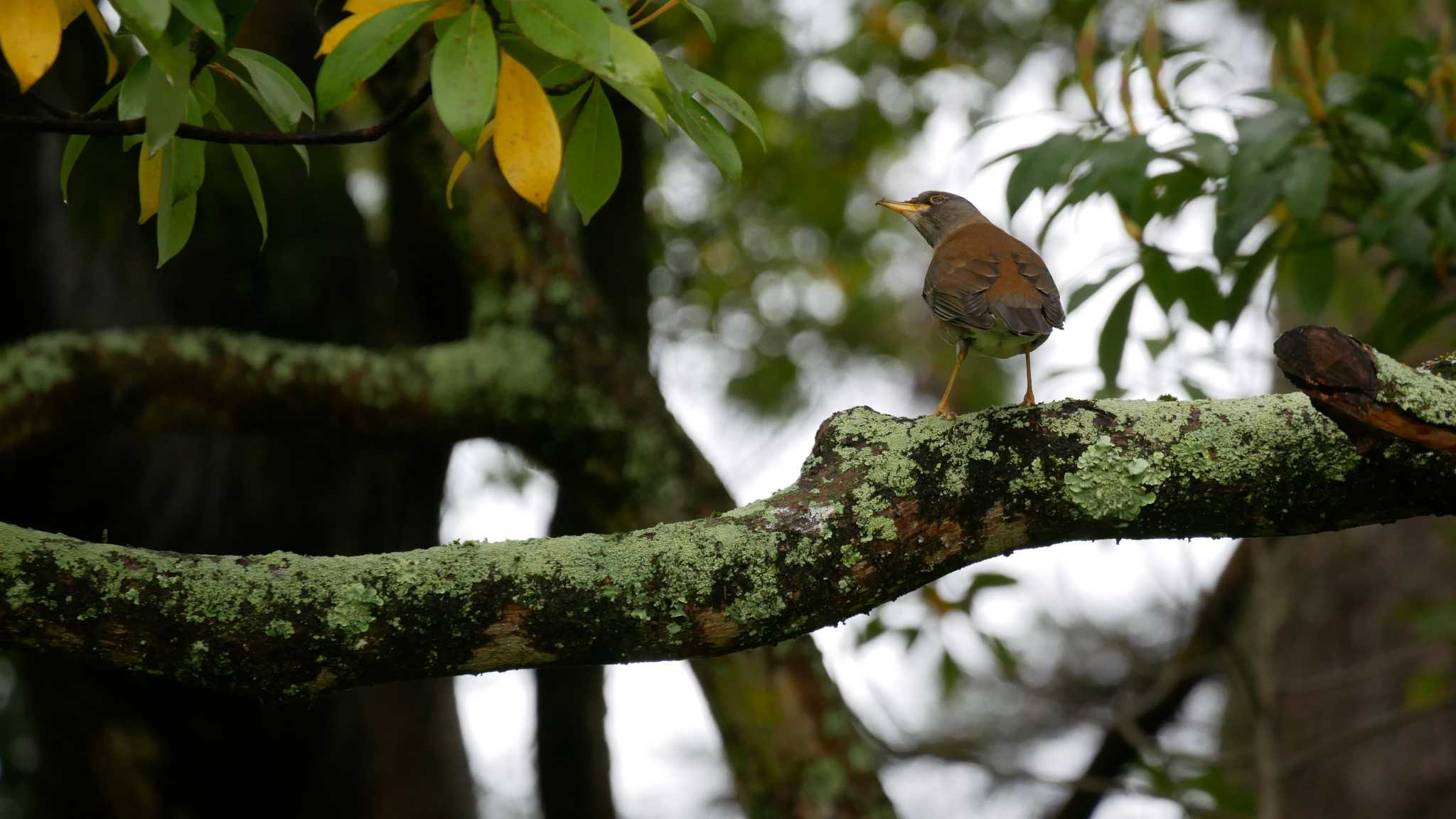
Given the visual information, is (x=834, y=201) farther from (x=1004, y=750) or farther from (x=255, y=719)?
(x=255, y=719)

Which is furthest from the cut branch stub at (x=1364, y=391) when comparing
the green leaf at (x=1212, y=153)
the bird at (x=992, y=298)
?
the green leaf at (x=1212, y=153)

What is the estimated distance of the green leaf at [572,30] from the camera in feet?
4.43

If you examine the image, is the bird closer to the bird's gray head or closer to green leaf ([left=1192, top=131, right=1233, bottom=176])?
green leaf ([left=1192, top=131, right=1233, bottom=176])

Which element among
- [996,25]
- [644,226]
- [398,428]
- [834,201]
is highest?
[996,25]

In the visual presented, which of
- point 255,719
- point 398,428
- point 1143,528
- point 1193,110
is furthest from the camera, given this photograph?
point 255,719

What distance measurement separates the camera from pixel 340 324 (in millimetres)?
4863

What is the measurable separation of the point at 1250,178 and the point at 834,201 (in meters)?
4.10

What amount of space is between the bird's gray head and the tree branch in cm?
232

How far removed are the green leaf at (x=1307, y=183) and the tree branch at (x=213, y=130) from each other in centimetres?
203

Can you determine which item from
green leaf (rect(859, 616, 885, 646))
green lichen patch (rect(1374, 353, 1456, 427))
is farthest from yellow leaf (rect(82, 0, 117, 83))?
green leaf (rect(859, 616, 885, 646))

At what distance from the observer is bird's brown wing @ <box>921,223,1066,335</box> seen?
8.30 ft

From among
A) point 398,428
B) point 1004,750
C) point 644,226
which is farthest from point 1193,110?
point 1004,750

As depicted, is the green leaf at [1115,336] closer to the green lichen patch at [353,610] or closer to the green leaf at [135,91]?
the green lichen patch at [353,610]

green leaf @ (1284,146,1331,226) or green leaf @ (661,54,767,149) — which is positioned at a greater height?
green leaf @ (1284,146,1331,226)
